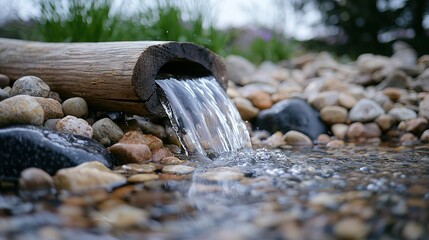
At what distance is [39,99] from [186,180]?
1189 mm

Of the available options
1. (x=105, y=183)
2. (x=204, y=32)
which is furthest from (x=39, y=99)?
(x=204, y=32)

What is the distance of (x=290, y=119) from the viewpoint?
3.50m

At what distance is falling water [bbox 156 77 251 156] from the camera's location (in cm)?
261

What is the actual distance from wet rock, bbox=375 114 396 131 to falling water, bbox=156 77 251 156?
136 cm

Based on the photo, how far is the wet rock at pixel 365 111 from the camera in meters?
3.59

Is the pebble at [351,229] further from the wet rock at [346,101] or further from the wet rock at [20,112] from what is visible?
the wet rock at [346,101]

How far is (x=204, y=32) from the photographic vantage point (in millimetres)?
4492

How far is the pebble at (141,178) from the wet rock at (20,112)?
72 centimetres

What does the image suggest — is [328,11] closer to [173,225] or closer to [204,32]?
[204,32]

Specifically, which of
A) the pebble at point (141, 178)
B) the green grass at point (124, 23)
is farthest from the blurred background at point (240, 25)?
the pebble at point (141, 178)

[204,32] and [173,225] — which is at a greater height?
[204,32]

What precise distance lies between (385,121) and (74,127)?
2.63 m

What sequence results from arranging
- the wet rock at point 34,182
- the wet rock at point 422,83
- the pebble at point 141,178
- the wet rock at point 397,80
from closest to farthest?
the wet rock at point 34,182
the pebble at point 141,178
the wet rock at point 422,83
the wet rock at point 397,80

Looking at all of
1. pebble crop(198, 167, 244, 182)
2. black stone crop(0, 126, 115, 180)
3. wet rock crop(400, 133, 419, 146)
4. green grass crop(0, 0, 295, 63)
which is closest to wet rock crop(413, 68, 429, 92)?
wet rock crop(400, 133, 419, 146)
